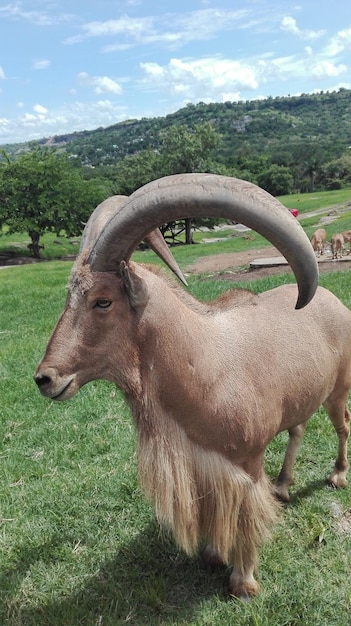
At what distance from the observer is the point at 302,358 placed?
10.6ft

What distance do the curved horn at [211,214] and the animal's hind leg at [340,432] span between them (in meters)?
1.92

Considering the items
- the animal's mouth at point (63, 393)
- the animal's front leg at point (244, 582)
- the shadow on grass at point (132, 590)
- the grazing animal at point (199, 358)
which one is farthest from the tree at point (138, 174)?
the animal's mouth at point (63, 393)

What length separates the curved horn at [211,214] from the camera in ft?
6.73

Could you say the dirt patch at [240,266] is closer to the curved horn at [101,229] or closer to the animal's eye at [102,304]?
the curved horn at [101,229]

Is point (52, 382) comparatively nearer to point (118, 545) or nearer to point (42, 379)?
point (42, 379)

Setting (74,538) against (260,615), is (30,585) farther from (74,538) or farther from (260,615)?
(260,615)

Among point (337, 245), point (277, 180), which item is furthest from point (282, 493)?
→ point (277, 180)

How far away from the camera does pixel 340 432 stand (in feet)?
13.0

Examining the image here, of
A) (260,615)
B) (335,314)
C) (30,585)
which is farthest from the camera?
(335,314)

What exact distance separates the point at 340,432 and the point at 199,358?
1.86 meters

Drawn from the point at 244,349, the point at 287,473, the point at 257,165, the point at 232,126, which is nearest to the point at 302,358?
the point at 244,349

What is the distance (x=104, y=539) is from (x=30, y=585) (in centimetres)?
56

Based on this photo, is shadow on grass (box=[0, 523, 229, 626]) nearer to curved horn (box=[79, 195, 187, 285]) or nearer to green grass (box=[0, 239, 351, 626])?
green grass (box=[0, 239, 351, 626])

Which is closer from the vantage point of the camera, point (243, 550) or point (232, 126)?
point (243, 550)
